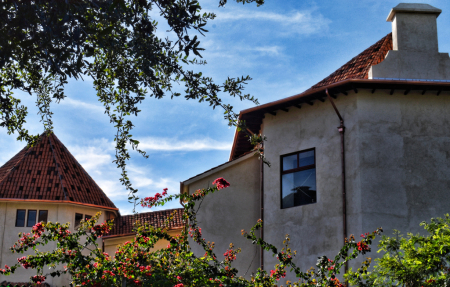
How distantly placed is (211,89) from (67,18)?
2041mm

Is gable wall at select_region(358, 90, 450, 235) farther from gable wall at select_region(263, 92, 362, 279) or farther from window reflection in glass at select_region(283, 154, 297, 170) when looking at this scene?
window reflection in glass at select_region(283, 154, 297, 170)

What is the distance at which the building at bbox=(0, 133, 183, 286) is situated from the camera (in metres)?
30.0

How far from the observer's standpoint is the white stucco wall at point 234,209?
15609mm

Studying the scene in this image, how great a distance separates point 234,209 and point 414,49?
6.83 m

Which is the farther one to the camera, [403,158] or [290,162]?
[290,162]

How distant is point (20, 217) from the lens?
30.8 m


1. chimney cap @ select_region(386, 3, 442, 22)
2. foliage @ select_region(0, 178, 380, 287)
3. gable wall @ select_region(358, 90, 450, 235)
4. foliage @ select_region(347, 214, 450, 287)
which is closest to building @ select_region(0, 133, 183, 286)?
gable wall @ select_region(358, 90, 450, 235)

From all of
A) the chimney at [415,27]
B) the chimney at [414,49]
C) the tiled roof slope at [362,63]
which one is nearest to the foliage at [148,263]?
the chimney at [414,49]

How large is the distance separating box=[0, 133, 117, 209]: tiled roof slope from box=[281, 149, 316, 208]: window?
19945 mm

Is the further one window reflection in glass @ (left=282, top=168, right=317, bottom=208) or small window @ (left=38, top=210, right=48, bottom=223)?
small window @ (left=38, top=210, right=48, bottom=223)

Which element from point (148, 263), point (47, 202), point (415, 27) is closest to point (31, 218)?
point (47, 202)

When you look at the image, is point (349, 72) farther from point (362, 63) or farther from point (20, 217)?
point (20, 217)

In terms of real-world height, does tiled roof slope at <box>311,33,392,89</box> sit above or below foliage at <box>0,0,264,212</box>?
above

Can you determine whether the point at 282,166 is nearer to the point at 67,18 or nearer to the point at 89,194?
the point at 67,18
